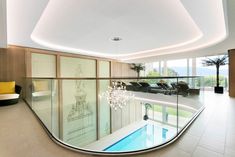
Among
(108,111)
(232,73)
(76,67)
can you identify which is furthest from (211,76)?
(76,67)

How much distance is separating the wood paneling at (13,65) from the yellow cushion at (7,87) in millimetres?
608

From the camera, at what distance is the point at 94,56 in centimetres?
870

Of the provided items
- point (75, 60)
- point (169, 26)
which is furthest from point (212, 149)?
point (75, 60)

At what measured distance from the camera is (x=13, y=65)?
6062 mm

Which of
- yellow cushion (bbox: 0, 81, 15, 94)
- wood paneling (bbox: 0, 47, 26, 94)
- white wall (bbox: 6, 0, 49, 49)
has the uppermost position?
white wall (bbox: 6, 0, 49, 49)

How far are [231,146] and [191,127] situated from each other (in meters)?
0.75

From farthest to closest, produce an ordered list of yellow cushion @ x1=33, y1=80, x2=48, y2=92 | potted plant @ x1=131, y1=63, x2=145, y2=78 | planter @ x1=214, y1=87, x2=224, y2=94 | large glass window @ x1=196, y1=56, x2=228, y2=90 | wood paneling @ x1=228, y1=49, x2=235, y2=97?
potted plant @ x1=131, y1=63, x2=145, y2=78 < large glass window @ x1=196, y1=56, x2=228, y2=90 < planter @ x1=214, y1=87, x2=224, y2=94 < wood paneling @ x1=228, y1=49, x2=235, y2=97 < yellow cushion @ x1=33, y1=80, x2=48, y2=92

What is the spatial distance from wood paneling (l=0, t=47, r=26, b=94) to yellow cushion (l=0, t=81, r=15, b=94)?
608mm

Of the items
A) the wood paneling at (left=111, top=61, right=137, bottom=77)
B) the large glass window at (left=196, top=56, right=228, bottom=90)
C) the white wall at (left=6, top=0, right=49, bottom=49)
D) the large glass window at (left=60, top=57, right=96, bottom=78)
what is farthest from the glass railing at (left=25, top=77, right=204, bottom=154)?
the large glass window at (left=196, top=56, right=228, bottom=90)

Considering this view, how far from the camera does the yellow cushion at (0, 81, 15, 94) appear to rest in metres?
5.32

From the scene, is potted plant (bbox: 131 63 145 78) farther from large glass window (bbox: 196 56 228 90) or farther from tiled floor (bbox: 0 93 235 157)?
tiled floor (bbox: 0 93 235 157)

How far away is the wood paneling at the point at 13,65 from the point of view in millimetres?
5848

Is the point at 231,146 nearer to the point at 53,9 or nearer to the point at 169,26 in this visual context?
the point at 169,26

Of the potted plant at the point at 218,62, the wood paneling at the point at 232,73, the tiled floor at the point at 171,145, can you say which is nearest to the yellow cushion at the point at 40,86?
the tiled floor at the point at 171,145
